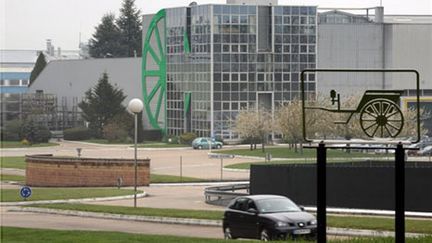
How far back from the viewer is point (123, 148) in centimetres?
8394

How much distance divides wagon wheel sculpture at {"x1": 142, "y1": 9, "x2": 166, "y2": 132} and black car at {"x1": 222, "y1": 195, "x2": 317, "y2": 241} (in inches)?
2784

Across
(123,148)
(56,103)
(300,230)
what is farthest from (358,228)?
(56,103)

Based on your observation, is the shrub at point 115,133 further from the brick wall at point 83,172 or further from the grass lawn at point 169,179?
the brick wall at point 83,172

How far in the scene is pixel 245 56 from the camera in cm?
8394

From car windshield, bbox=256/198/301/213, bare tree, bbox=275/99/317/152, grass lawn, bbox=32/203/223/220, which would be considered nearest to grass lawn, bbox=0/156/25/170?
bare tree, bbox=275/99/317/152

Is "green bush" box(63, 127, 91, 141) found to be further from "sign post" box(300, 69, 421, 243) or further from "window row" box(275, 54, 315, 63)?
"sign post" box(300, 69, 421, 243)

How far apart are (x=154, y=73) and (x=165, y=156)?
80.6 ft

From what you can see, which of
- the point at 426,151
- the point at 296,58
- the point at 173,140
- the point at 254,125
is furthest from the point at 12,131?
the point at 426,151

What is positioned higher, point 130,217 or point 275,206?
point 275,206

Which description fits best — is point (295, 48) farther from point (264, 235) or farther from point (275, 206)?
point (264, 235)

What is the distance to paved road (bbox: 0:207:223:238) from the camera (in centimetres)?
2391

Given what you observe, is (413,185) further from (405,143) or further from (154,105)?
(154,105)

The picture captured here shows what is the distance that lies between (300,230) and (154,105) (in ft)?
251

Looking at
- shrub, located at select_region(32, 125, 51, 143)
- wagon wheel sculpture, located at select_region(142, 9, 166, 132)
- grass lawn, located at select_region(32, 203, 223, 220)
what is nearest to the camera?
grass lawn, located at select_region(32, 203, 223, 220)
